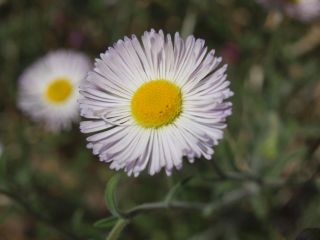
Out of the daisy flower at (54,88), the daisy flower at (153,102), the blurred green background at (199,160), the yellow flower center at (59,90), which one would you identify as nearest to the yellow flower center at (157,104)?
the daisy flower at (153,102)

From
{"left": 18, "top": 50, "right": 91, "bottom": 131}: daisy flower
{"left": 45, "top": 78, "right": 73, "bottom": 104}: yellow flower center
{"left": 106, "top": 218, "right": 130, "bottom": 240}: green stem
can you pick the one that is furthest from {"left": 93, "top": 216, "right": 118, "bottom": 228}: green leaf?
{"left": 45, "top": 78, "right": 73, "bottom": 104}: yellow flower center

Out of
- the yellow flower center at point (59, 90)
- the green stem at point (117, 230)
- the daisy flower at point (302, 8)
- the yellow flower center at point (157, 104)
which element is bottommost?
the green stem at point (117, 230)

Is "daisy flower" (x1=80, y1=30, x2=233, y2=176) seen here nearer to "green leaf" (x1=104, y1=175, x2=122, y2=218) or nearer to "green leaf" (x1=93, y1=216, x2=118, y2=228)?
"green leaf" (x1=104, y1=175, x2=122, y2=218)

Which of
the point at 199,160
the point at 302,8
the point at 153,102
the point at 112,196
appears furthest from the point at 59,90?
the point at 112,196

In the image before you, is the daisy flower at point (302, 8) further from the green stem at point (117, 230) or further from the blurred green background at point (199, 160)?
the green stem at point (117, 230)

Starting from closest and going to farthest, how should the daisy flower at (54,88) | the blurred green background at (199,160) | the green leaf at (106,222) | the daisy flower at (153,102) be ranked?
the daisy flower at (153,102)
the green leaf at (106,222)
the blurred green background at (199,160)
the daisy flower at (54,88)

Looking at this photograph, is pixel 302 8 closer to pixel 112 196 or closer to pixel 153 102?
pixel 153 102

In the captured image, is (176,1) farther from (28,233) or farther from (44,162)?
(28,233)
